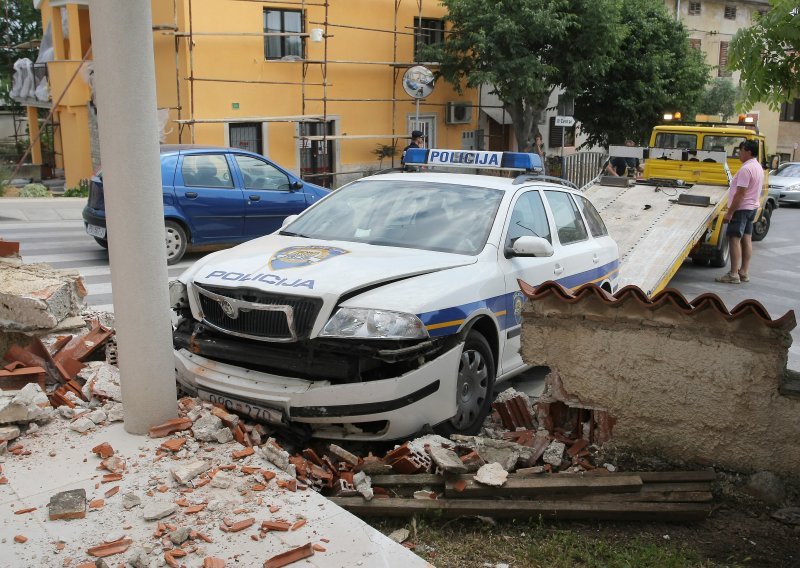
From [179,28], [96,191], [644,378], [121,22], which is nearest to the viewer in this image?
[121,22]

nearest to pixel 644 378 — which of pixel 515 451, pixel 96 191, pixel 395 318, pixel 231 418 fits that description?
pixel 515 451

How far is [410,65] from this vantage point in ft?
76.5

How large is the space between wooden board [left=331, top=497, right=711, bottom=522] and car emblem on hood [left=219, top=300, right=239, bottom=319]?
1297 mm

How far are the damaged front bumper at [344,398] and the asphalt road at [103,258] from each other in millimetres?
4093

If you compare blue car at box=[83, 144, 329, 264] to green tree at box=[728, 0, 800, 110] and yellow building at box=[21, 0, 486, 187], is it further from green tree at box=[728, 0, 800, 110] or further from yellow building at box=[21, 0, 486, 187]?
green tree at box=[728, 0, 800, 110]

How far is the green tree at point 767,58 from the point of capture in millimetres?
3983

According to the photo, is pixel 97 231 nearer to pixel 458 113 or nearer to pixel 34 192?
pixel 34 192

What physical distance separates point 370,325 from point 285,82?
17.6 meters

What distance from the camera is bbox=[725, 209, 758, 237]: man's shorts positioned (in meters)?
11.2

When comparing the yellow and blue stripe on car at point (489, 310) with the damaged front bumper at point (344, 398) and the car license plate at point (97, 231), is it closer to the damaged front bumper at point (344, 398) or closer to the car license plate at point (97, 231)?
the damaged front bumper at point (344, 398)

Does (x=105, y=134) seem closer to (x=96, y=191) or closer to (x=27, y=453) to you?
(x=27, y=453)

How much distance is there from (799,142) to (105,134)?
43.5 m

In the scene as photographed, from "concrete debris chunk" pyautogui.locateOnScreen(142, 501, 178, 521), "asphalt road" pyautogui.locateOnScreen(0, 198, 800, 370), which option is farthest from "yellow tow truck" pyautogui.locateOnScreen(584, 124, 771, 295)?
"concrete debris chunk" pyautogui.locateOnScreen(142, 501, 178, 521)

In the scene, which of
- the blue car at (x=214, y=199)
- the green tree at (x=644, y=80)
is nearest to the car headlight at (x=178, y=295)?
the blue car at (x=214, y=199)
